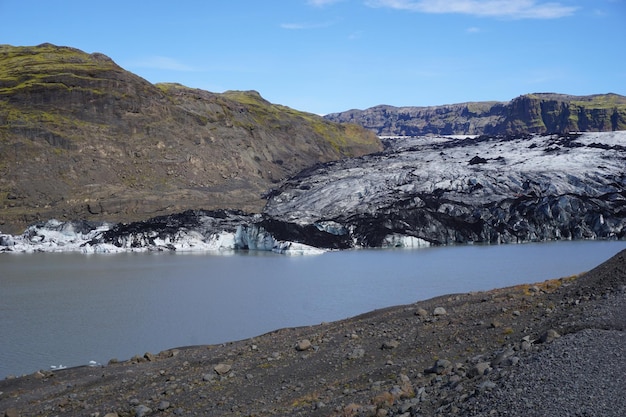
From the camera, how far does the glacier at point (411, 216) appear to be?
148 feet

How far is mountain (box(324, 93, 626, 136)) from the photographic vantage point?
11581cm

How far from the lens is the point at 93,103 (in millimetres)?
67000

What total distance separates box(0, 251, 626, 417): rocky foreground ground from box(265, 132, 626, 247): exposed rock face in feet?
101

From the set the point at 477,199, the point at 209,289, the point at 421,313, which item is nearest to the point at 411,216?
the point at 477,199

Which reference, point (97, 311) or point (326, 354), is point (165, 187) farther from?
point (326, 354)

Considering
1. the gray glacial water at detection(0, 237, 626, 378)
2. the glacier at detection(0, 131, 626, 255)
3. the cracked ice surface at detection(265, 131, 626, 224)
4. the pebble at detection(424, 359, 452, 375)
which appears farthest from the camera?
the cracked ice surface at detection(265, 131, 626, 224)

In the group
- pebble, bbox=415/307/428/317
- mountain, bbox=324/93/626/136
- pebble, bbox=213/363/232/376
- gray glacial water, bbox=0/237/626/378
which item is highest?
mountain, bbox=324/93/626/136

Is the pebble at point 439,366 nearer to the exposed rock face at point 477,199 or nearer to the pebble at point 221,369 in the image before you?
the pebble at point 221,369

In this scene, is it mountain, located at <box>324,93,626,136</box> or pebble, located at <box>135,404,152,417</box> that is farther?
mountain, located at <box>324,93,626,136</box>

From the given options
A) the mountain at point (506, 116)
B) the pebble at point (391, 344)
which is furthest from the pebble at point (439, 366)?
the mountain at point (506, 116)

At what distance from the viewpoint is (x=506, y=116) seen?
14650 centimetres

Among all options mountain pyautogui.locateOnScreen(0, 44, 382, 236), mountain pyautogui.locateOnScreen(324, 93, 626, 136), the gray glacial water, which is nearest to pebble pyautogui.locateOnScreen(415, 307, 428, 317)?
the gray glacial water

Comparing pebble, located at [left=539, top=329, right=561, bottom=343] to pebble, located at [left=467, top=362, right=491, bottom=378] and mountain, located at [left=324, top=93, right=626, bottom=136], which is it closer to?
pebble, located at [left=467, top=362, right=491, bottom=378]

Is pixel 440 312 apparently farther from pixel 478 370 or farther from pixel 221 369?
pixel 478 370
